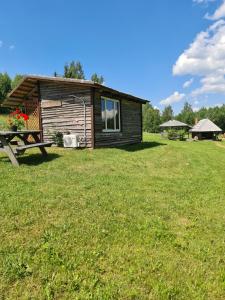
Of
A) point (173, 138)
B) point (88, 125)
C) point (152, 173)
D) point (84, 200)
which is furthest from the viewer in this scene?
point (173, 138)

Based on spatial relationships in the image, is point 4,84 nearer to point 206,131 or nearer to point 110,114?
point 206,131

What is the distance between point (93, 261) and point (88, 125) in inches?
326

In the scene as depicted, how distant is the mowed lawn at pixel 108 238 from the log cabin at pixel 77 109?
5302 millimetres

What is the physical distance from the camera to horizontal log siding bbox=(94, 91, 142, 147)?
35.7ft

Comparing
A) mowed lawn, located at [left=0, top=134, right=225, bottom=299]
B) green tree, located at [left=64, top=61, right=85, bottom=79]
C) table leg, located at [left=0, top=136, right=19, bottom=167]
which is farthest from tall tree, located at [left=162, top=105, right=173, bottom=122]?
mowed lawn, located at [left=0, top=134, right=225, bottom=299]

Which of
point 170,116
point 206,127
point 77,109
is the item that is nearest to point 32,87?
point 77,109

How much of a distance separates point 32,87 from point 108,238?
11406mm

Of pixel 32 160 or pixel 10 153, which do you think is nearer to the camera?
pixel 10 153

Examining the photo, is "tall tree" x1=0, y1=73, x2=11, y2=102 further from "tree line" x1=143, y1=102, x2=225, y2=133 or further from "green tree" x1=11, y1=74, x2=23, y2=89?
"tree line" x1=143, y1=102, x2=225, y2=133

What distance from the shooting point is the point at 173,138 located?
28609 millimetres

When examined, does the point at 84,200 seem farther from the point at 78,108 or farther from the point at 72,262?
the point at 78,108

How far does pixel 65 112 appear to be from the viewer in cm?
1124

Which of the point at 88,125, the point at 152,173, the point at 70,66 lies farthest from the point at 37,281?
the point at 70,66

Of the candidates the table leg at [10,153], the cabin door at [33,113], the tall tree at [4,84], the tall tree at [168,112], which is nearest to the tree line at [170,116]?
the tall tree at [168,112]
